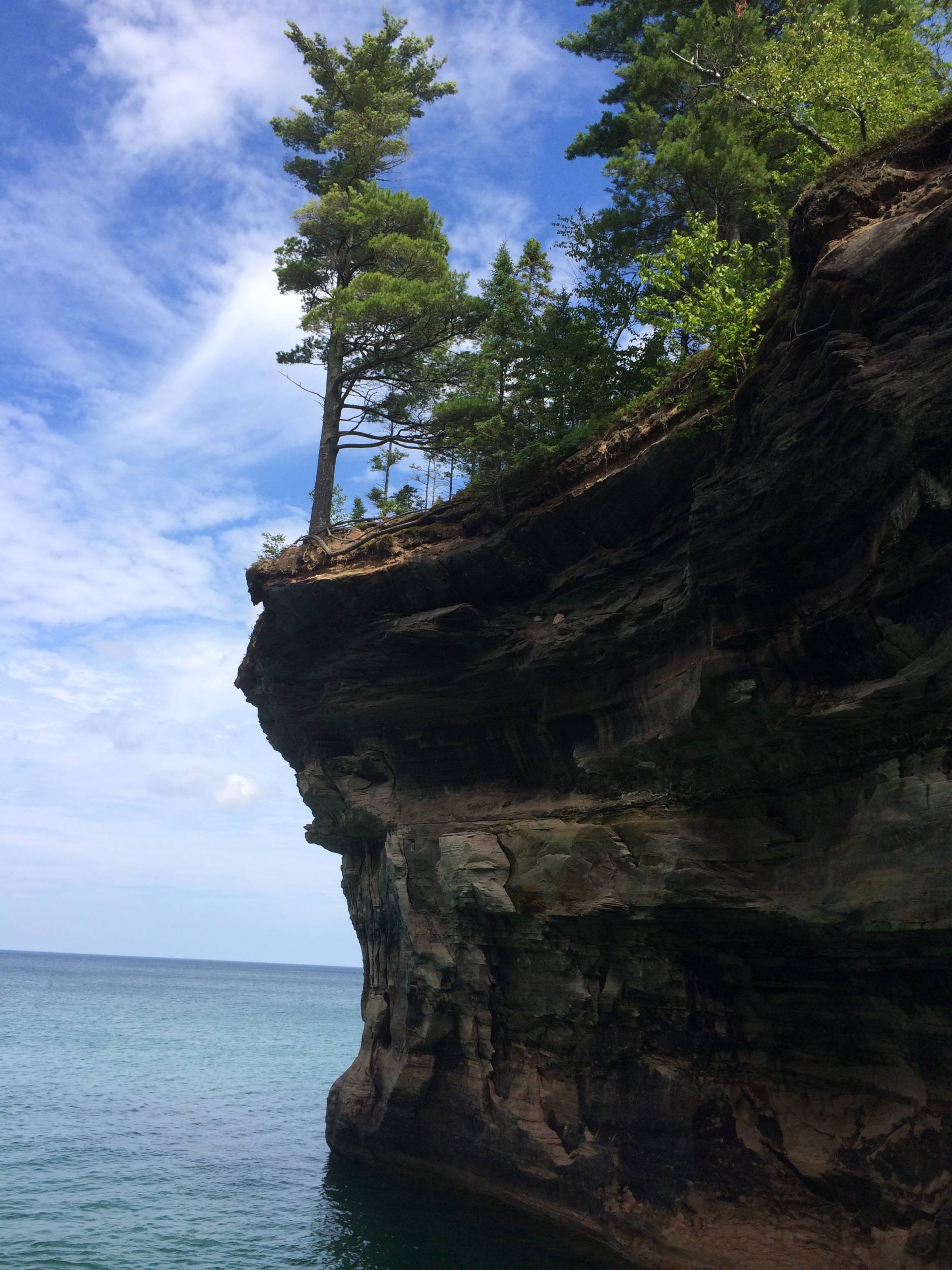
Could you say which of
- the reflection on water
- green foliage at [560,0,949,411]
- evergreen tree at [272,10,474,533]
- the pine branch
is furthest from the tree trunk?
the reflection on water

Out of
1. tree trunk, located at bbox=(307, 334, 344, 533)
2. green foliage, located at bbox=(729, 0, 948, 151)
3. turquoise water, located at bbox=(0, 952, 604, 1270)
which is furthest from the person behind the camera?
tree trunk, located at bbox=(307, 334, 344, 533)

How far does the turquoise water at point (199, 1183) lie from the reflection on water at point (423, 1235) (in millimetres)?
39

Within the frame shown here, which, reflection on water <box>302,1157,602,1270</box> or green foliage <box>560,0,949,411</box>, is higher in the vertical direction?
green foliage <box>560,0,949,411</box>

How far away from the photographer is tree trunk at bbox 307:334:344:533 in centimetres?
2397

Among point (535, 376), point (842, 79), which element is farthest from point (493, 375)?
point (842, 79)

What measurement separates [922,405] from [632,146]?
46.6ft

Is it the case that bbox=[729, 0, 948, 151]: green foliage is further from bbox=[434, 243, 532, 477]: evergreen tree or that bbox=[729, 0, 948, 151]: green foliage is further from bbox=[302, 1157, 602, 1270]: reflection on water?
bbox=[302, 1157, 602, 1270]: reflection on water

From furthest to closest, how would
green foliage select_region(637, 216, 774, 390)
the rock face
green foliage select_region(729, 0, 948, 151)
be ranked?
green foliage select_region(729, 0, 948, 151), green foliage select_region(637, 216, 774, 390), the rock face

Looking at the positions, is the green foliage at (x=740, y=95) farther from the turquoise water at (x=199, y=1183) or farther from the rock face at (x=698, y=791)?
the turquoise water at (x=199, y=1183)

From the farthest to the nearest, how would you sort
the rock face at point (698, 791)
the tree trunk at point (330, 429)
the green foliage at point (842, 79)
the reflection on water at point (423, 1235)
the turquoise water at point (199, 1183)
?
the tree trunk at point (330, 429) < the turquoise water at point (199, 1183) < the reflection on water at point (423, 1235) < the green foliage at point (842, 79) < the rock face at point (698, 791)

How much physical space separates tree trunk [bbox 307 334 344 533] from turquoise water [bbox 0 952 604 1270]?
53.9ft

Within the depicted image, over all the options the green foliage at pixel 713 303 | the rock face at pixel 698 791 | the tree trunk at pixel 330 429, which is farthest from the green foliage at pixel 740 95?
the tree trunk at pixel 330 429

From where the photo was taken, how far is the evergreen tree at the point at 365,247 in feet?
76.4

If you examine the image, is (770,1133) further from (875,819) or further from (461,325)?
(461,325)
